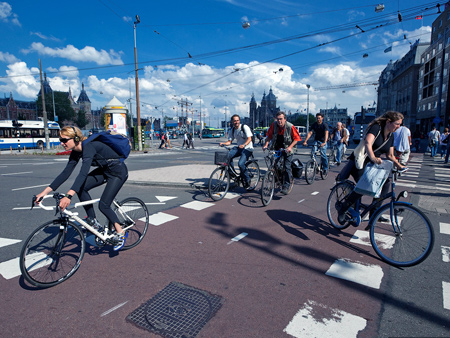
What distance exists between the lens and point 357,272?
3.13 metres

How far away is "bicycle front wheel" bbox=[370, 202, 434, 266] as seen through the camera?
10.3 ft

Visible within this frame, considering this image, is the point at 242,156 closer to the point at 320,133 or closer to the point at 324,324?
the point at 320,133

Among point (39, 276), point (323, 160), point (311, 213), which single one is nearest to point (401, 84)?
point (323, 160)

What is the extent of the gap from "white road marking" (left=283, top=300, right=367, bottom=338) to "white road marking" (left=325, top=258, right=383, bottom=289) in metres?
0.65

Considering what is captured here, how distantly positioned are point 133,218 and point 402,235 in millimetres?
3500

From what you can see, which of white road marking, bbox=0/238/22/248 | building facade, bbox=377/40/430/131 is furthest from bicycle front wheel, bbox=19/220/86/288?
building facade, bbox=377/40/430/131

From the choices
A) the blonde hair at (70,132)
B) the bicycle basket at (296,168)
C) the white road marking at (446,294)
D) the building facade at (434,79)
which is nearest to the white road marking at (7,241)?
the blonde hair at (70,132)

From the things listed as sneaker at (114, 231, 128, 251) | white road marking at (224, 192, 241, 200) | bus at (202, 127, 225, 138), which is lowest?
white road marking at (224, 192, 241, 200)

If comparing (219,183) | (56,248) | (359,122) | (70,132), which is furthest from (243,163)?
(359,122)

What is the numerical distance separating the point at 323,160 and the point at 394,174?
5304 millimetres

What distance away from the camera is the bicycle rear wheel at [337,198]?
Answer: 13.8 ft

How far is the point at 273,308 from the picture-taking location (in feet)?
8.16

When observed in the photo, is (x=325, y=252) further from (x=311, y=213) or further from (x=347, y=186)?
(x=311, y=213)

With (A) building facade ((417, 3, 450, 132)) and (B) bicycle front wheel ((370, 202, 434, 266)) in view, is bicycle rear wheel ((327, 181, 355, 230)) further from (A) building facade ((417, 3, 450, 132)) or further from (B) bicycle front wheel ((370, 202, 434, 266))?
(A) building facade ((417, 3, 450, 132))
